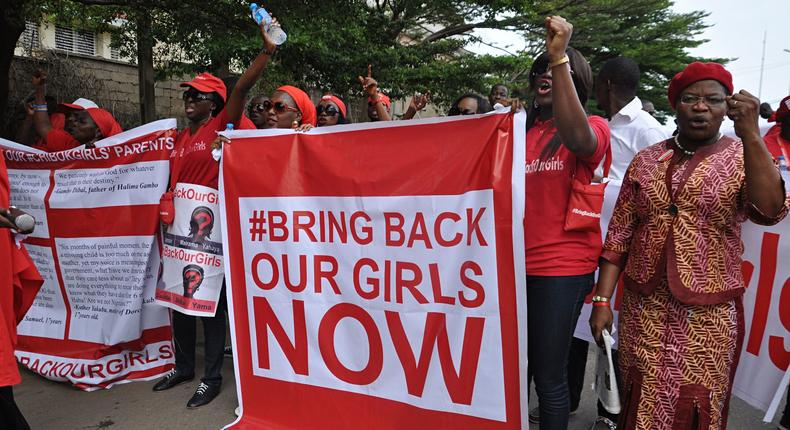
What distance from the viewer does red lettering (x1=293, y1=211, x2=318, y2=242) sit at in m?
2.88

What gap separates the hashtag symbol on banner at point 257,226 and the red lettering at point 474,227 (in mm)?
1176

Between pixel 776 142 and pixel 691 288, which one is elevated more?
pixel 776 142

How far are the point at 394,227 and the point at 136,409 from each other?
6.62 feet

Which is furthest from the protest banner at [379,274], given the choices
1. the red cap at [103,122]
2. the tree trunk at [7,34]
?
the tree trunk at [7,34]

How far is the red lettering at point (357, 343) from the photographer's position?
269cm

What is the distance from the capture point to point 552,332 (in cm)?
226

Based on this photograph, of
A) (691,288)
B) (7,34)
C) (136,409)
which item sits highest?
(7,34)

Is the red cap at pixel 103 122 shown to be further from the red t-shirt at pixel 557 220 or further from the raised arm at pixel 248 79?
the red t-shirt at pixel 557 220

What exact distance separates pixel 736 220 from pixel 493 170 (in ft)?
2.87

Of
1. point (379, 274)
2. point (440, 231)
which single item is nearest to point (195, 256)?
point (379, 274)

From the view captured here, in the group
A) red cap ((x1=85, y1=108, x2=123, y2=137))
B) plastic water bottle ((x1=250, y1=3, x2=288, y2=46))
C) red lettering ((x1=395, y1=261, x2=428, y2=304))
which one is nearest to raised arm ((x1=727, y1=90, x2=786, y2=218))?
red lettering ((x1=395, y1=261, x2=428, y2=304))

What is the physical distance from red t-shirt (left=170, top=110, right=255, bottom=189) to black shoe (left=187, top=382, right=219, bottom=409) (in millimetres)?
1207

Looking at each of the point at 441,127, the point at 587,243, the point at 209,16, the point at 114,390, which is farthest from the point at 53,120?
A: the point at 587,243

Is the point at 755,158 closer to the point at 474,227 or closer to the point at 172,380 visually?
the point at 474,227
